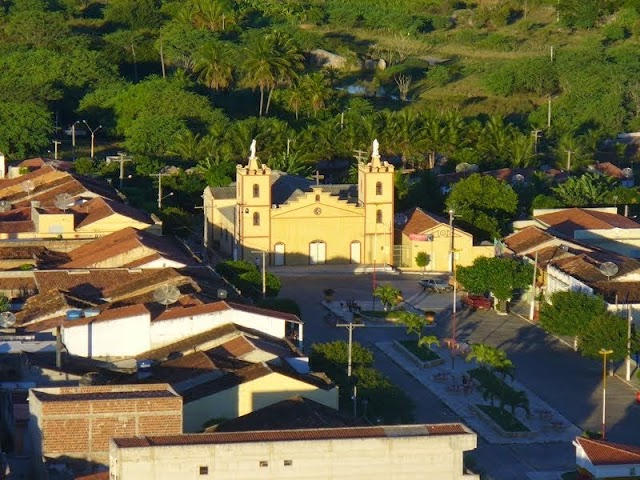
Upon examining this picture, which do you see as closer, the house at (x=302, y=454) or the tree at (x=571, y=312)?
the house at (x=302, y=454)

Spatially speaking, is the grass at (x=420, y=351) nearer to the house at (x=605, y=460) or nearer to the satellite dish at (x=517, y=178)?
the house at (x=605, y=460)

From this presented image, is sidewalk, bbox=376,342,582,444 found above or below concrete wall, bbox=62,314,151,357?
below

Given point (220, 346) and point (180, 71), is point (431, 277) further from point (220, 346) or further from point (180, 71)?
point (180, 71)

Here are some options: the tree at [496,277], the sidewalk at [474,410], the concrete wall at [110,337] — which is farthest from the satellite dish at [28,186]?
the concrete wall at [110,337]

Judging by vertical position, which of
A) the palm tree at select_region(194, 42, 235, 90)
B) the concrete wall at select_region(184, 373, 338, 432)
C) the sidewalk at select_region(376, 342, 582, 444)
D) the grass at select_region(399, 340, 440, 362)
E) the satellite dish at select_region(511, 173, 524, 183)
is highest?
the palm tree at select_region(194, 42, 235, 90)

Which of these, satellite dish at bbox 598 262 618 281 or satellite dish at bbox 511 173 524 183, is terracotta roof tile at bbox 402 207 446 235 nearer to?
satellite dish at bbox 511 173 524 183

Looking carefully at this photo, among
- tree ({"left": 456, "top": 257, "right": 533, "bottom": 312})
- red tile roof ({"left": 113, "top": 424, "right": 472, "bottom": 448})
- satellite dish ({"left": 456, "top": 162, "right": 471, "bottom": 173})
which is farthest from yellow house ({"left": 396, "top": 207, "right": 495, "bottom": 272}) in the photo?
red tile roof ({"left": 113, "top": 424, "right": 472, "bottom": 448})
